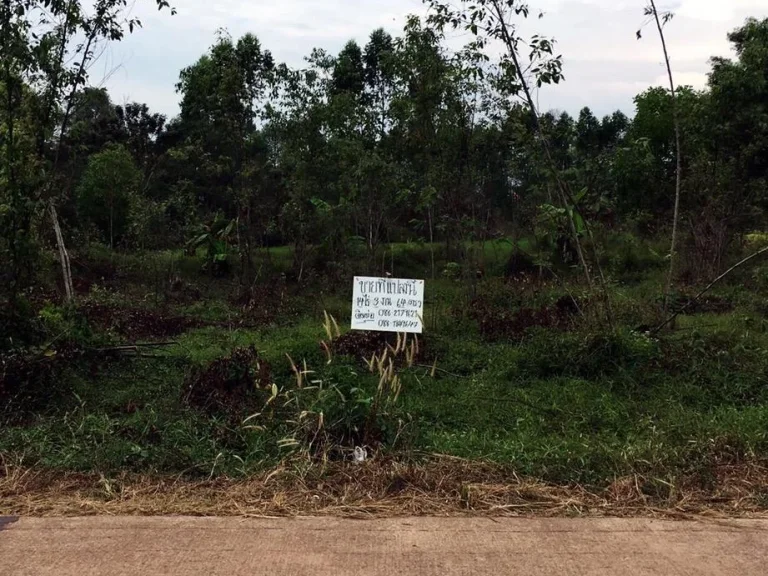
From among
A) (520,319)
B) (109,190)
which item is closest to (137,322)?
(520,319)

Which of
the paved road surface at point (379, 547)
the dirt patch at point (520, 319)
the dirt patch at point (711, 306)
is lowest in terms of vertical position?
the paved road surface at point (379, 547)

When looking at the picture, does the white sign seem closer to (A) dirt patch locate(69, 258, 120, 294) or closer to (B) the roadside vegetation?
(B) the roadside vegetation

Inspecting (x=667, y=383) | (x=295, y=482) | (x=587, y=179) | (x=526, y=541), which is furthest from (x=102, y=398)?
(x=587, y=179)

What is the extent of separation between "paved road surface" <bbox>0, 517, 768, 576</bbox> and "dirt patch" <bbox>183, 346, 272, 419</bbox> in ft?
5.14

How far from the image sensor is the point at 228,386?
18.1 feet

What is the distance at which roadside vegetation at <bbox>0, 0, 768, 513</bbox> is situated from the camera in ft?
14.9

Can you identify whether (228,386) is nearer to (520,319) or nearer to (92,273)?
(520,319)

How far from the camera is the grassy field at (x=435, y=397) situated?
4547mm

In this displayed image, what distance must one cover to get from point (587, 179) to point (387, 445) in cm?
480

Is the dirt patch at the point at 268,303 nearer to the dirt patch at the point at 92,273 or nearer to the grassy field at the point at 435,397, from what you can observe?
the grassy field at the point at 435,397

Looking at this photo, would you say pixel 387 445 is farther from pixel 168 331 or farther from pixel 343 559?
pixel 168 331

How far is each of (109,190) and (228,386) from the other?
11.3 m

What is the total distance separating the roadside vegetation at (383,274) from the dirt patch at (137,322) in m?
0.08

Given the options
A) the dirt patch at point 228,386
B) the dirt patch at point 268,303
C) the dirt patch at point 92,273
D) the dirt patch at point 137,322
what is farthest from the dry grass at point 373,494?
the dirt patch at point 92,273
